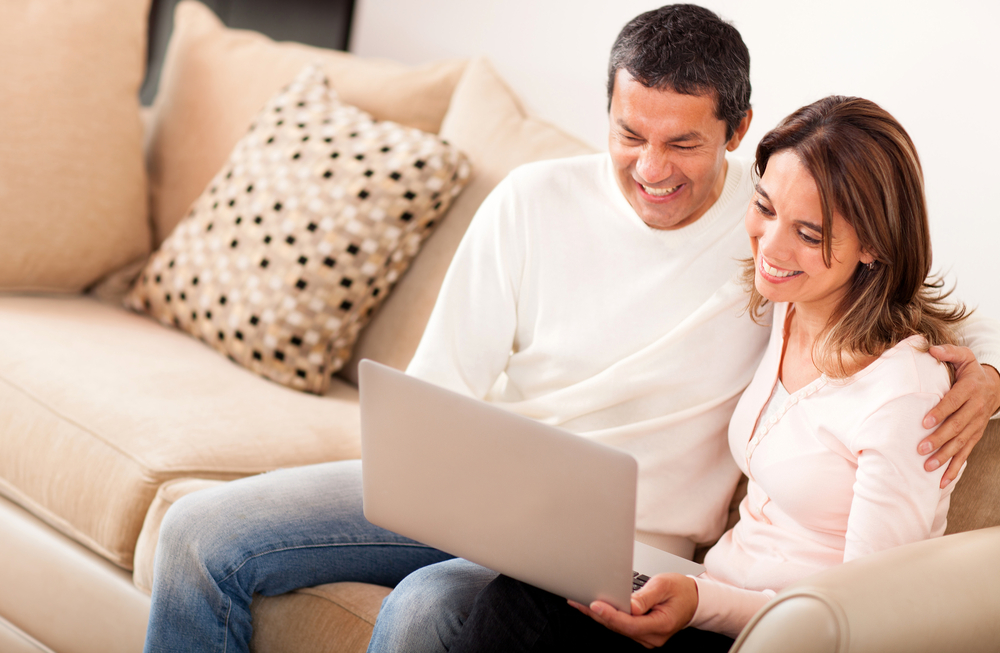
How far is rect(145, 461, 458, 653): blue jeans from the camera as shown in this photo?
1086 millimetres

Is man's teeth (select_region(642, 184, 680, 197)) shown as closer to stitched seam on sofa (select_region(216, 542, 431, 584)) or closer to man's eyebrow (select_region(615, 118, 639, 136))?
man's eyebrow (select_region(615, 118, 639, 136))

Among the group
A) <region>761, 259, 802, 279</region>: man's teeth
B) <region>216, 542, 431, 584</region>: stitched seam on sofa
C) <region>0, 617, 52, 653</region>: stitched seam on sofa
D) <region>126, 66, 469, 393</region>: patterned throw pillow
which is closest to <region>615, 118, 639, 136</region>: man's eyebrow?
<region>761, 259, 802, 279</region>: man's teeth

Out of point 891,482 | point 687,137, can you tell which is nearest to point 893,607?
point 891,482

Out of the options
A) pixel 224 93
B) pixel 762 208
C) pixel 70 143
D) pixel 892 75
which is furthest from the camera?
pixel 224 93

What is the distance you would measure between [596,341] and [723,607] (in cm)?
40

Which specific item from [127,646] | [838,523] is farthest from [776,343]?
[127,646]

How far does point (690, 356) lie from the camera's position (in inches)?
45.5

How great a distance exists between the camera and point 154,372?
Answer: 1.51m

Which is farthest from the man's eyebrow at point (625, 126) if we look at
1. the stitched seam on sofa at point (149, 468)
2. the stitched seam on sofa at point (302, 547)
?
the stitched seam on sofa at point (149, 468)

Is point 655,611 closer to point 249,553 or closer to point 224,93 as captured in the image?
point 249,553

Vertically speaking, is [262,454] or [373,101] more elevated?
[373,101]

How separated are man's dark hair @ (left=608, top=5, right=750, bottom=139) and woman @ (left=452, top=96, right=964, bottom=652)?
0.11 m

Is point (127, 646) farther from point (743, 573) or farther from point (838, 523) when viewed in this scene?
point (838, 523)

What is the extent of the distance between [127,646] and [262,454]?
1.08ft
